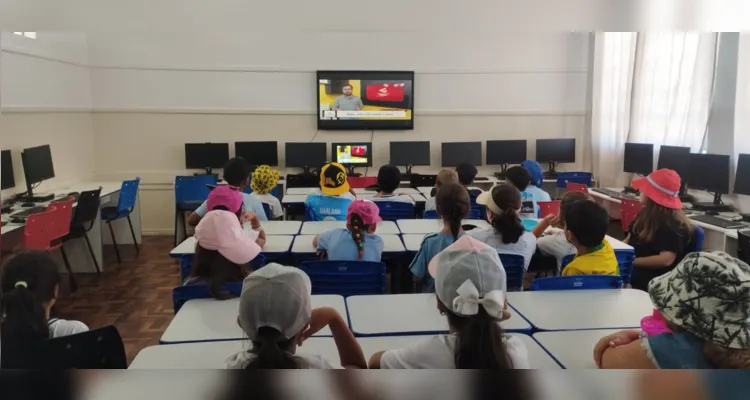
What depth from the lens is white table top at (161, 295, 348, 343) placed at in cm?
177

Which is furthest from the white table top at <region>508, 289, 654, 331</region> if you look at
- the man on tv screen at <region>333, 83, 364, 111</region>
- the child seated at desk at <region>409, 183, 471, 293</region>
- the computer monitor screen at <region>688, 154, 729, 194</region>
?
the man on tv screen at <region>333, 83, 364, 111</region>

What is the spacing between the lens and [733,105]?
4738mm

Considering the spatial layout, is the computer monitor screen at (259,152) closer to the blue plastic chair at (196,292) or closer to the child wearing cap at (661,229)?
the child wearing cap at (661,229)

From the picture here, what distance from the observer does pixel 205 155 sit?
6.69m

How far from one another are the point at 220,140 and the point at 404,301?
5.33 meters

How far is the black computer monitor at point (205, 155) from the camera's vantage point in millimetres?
6645

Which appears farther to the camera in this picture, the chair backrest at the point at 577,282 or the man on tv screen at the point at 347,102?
the man on tv screen at the point at 347,102

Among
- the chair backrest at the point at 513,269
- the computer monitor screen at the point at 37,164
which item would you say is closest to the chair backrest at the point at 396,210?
the chair backrest at the point at 513,269

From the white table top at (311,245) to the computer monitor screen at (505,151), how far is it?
161 inches

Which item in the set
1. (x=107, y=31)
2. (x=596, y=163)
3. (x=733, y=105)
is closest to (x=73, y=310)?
(x=107, y=31)

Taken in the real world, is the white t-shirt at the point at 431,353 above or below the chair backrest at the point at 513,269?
above

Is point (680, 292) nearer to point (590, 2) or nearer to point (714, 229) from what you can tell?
point (590, 2)

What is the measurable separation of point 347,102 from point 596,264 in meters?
4.95

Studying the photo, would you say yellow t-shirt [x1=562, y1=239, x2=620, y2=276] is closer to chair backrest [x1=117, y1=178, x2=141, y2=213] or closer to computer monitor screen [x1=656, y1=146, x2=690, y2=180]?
computer monitor screen [x1=656, y1=146, x2=690, y2=180]
